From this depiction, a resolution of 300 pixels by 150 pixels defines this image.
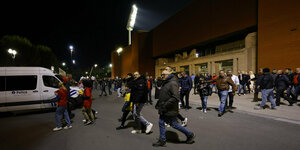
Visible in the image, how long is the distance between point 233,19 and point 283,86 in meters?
14.4

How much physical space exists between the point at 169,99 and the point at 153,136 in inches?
55.3

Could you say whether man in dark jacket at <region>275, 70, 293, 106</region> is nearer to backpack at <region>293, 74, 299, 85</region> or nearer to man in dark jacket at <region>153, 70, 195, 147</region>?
backpack at <region>293, 74, 299, 85</region>

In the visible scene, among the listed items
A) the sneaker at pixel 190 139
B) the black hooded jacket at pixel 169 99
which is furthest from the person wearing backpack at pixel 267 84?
the black hooded jacket at pixel 169 99

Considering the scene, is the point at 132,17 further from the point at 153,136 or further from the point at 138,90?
the point at 153,136

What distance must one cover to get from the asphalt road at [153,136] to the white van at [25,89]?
1.59m

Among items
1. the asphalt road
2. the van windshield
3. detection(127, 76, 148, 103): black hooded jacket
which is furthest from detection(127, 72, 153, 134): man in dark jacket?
the van windshield

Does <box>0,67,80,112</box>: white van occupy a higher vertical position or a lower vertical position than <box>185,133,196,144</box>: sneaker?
higher

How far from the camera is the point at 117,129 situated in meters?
4.64

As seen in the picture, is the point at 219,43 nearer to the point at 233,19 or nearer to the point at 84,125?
the point at 233,19

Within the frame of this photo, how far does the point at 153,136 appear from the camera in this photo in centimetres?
402

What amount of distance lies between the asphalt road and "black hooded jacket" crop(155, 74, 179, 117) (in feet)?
2.77

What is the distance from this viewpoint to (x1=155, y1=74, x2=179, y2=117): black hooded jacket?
3266 millimetres

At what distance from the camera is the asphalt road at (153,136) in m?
3.43

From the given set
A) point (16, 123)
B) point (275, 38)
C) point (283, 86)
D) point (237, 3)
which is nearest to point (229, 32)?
point (237, 3)
